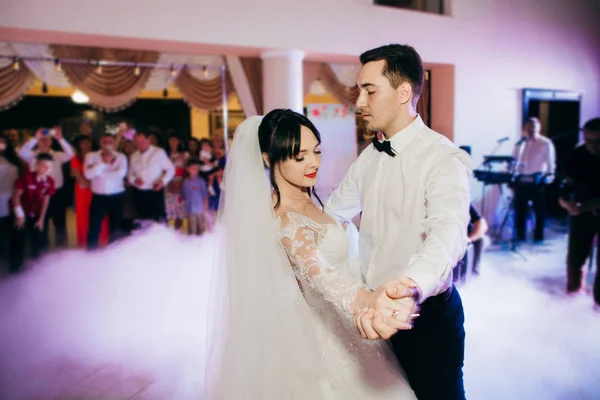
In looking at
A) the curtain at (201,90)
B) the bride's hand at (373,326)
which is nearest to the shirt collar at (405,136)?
the bride's hand at (373,326)

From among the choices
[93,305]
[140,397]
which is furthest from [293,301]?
[93,305]

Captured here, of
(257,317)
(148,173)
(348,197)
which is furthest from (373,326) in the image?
(148,173)

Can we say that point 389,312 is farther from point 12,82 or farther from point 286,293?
point 12,82

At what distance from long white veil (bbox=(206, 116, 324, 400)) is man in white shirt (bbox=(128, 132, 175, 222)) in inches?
195

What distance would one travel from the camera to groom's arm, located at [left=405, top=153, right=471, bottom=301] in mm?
1324

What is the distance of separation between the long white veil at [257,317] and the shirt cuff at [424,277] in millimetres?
481

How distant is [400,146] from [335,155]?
6.53 m

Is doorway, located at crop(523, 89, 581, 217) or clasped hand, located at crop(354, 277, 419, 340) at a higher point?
doorway, located at crop(523, 89, 581, 217)

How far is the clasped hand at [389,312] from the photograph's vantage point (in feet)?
3.87

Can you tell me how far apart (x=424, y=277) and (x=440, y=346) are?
380 mm

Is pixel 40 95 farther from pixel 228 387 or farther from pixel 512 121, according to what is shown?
pixel 228 387

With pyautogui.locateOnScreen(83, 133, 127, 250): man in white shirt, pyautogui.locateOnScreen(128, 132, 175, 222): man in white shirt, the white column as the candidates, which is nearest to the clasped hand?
the white column

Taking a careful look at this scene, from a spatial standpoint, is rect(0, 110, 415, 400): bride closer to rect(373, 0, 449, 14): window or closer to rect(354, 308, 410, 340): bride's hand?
rect(354, 308, 410, 340): bride's hand

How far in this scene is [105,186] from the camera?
5859mm
